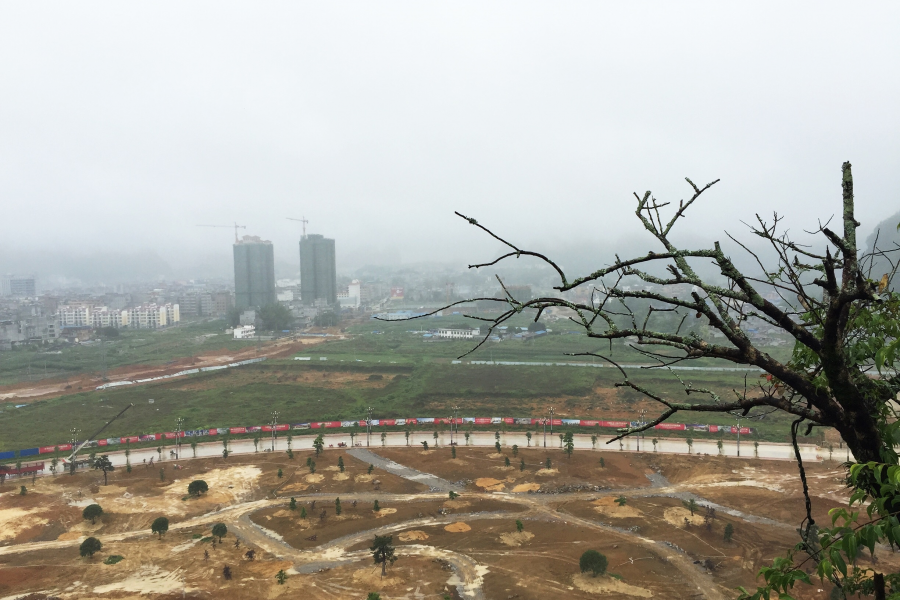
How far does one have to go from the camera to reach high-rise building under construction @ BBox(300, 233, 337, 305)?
5561 inches

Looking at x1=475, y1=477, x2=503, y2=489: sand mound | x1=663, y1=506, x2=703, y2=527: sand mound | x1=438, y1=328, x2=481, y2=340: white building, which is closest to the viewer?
x1=663, y1=506, x2=703, y2=527: sand mound

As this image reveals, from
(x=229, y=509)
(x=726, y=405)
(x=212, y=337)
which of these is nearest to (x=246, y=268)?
(x=212, y=337)

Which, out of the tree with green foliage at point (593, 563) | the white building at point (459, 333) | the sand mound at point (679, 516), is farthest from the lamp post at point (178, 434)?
the white building at point (459, 333)

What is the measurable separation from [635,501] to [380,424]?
2103 centimetres

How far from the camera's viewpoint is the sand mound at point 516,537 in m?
21.0

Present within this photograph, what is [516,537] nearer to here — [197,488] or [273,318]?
[197,488]

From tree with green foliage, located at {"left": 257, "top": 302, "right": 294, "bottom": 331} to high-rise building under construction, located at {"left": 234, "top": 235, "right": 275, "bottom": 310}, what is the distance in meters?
39.2

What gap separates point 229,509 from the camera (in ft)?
83.0

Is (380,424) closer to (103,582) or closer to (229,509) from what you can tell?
(229,509)

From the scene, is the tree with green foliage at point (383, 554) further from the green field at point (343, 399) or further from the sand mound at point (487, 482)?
the green field at point (343, 399)

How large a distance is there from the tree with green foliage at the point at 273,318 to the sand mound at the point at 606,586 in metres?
85.9

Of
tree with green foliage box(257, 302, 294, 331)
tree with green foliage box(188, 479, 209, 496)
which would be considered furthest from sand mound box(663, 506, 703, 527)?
tree with green foliage box(257, 302, 294, 331)

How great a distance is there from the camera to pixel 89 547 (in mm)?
20672

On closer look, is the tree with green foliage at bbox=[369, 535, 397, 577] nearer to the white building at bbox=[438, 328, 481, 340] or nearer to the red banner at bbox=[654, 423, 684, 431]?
the red banner at bbox=[654, 423, 684, 431]
